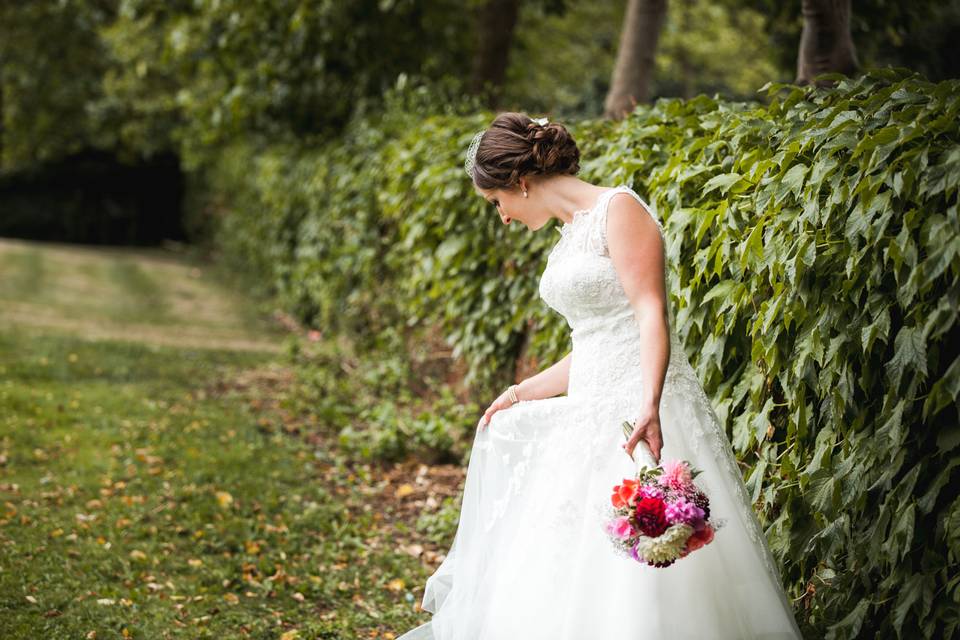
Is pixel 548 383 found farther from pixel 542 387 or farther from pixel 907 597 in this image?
pixel 907 597

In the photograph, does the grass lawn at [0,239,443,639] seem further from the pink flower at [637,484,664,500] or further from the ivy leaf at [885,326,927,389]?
the ivy leaf at [885,326,927,389]

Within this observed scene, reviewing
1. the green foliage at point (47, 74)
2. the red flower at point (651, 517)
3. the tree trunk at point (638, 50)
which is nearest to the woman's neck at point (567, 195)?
the red flower at point (651, 517)

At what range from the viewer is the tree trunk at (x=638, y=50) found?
333 inches

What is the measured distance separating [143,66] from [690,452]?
13.5 m

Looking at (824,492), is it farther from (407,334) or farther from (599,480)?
(407,334)

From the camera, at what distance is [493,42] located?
11500 mm

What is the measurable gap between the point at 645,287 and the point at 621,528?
72 centimetres

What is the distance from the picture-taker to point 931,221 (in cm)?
236

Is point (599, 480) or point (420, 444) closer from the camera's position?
point (599, 480)

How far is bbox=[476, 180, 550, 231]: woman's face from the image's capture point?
3.17 meters

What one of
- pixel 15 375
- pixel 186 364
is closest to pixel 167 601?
pixel 15 375

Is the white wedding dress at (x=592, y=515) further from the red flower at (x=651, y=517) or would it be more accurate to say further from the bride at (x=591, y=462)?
the red flower at (x=651, y=517)

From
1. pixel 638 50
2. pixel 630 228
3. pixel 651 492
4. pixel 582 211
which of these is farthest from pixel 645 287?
pixel 638 50

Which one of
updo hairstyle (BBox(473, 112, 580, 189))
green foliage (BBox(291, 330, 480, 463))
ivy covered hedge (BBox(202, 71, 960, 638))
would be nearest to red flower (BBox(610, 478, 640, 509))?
ivy covered hedge (BBox(202, 71, 960, 638))
